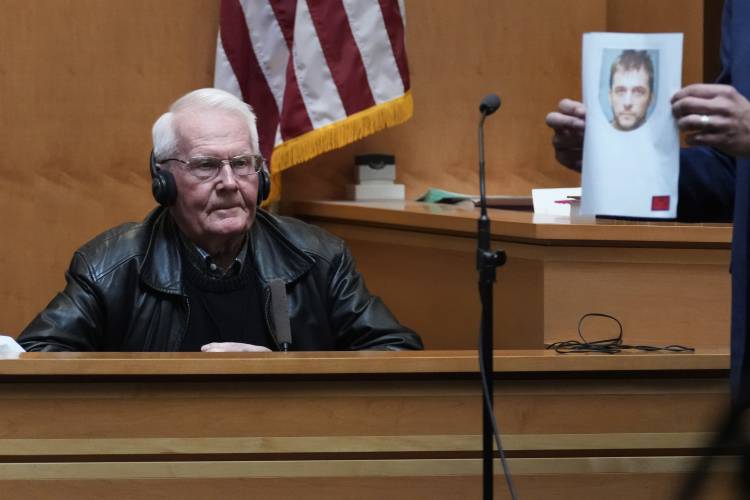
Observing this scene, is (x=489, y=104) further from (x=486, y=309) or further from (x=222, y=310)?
(x=222, y=310)

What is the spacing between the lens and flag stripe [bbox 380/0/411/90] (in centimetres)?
490

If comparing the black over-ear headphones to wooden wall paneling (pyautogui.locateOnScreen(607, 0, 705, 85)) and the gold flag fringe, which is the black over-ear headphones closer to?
the gold flag fringe

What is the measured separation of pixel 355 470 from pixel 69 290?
4.17 feet

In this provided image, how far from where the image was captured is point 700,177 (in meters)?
2.16

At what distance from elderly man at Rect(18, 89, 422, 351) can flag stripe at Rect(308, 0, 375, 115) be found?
1.27 m

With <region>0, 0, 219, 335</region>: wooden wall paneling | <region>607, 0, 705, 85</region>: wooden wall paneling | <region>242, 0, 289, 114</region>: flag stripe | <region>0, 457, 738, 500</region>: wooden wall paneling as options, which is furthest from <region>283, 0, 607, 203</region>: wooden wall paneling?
<region>0, 457, 738, 500</region>: wooden wall paneling

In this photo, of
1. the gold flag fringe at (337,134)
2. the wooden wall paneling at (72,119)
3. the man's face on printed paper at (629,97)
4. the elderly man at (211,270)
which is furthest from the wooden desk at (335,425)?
the wooden wall paneling at (72,119)

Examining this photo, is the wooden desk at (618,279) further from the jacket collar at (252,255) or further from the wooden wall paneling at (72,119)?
the wooden wall paneling at (72,119)

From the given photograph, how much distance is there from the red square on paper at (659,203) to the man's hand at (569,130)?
0.62ft

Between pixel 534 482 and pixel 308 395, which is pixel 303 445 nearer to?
Answer: pixel 308 395

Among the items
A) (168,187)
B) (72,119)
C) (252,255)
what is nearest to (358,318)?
(252,255)

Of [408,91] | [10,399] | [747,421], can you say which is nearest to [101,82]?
[408,91]

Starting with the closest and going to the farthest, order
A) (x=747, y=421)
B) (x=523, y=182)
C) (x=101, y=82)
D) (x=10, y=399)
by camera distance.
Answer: (x=747, y=421) < (x=10, y=399) < (x=101, y=82) < (x=523, y=182)

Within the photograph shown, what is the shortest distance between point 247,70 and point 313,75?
26 cm
